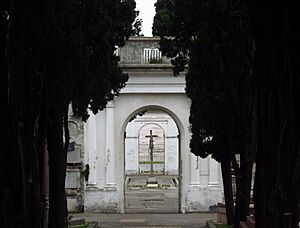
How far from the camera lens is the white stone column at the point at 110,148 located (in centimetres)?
2738

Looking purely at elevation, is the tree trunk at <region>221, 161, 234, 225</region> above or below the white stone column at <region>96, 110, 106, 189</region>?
below

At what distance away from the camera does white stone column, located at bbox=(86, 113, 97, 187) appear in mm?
27312

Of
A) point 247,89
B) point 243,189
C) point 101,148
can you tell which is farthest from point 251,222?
point 101,148

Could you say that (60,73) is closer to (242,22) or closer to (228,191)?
(242,22)

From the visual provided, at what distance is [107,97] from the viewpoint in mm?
19156

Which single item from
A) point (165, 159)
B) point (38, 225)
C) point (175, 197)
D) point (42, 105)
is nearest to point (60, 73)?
point (42, 105)

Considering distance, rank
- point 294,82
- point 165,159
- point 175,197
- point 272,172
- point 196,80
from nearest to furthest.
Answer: point 294,82 → point 272,172 → point 196,80 → point 175,197 → point 165,159

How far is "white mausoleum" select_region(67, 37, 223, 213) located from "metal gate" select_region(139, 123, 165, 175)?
77.6 ft

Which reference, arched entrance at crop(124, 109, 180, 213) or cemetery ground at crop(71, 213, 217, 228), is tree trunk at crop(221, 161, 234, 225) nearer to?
cemetery ground at crop(71, 213, 217, 228)

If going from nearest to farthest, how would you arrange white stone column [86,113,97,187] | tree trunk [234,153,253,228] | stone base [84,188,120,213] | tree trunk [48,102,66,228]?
tree trunk [48,102,66,228] < tree trunk [234,153,253,228] < stone base [84,188,120,213] < white stone column [86,113,97,187]

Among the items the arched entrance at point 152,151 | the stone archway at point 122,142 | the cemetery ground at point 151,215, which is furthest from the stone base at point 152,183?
the stone archway at point 122,142

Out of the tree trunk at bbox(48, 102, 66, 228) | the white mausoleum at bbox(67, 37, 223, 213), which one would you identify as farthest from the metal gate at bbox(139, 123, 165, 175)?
the tree trunk at bbox(48, 102, 66, 228)

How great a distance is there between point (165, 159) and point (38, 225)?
40184 mm

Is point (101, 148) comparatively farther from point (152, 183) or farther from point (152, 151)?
point (152, 151)
